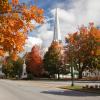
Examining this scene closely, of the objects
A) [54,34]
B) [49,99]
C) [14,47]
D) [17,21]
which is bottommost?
[49,99]

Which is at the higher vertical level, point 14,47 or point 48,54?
point 48,54

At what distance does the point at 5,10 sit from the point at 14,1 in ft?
2.69

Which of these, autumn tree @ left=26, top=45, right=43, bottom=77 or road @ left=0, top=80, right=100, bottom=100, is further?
autumn tree @ left=26, top=45, right=43, bottom=77

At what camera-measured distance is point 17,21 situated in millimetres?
16562

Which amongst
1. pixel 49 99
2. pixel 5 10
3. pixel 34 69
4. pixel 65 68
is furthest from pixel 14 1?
pixel 34 69

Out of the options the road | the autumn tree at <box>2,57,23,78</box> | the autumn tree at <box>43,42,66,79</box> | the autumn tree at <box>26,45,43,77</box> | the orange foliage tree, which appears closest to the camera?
the orange foliage tree

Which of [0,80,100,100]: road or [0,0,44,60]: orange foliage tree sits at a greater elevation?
[0,0,44,60]: orange foliage tree

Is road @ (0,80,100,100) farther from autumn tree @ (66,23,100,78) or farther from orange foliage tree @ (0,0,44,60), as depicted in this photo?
autumn tree @ (66,23,100,78)

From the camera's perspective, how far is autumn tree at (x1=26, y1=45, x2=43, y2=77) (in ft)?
Result: 369

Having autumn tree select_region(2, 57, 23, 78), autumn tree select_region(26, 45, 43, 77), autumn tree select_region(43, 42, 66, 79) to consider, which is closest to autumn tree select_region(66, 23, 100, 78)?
autumn tree select_region(43, 42, 66, 79)

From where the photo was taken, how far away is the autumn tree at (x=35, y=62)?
369 feet

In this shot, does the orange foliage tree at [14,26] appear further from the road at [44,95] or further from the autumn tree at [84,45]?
the autumn tree at [84,45]

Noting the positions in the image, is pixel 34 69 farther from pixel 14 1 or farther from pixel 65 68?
pixel 14 1

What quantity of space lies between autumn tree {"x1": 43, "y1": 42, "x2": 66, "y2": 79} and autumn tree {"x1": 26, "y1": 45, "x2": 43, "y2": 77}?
5066 mm
